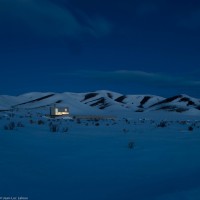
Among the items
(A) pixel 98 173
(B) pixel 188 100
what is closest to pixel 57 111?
(A) pixel 98 173

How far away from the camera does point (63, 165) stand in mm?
4961

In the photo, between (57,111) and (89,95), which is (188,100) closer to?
(89,95)

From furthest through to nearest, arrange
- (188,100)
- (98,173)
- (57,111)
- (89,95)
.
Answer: (89,95) < (188,100) < (57,111) < (98,173)

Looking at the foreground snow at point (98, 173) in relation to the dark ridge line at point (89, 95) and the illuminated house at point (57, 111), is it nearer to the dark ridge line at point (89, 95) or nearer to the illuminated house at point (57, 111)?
the illuminated house at point (57, 111)

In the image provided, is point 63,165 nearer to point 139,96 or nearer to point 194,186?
point 194,186

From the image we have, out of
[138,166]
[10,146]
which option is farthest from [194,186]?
[10,146]

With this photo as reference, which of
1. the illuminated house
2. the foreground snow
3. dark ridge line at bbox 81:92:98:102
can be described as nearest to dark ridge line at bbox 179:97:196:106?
dark ridge line at bbox 81:92:98:102

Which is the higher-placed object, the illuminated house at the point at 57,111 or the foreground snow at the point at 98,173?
the illuminated house at the point at 57,111

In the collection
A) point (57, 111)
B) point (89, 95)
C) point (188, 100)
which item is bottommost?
point (57, 111)

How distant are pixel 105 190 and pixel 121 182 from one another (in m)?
0.44

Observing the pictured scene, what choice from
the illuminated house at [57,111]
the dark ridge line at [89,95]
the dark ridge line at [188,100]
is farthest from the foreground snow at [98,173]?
the dark ridge line at [89,95]

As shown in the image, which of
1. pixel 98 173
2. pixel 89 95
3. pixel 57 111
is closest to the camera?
pixel 98 173

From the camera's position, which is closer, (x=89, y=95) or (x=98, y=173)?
(x=98, y=173)

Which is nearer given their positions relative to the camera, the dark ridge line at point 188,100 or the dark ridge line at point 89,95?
the dark ridge line at point 188,100
